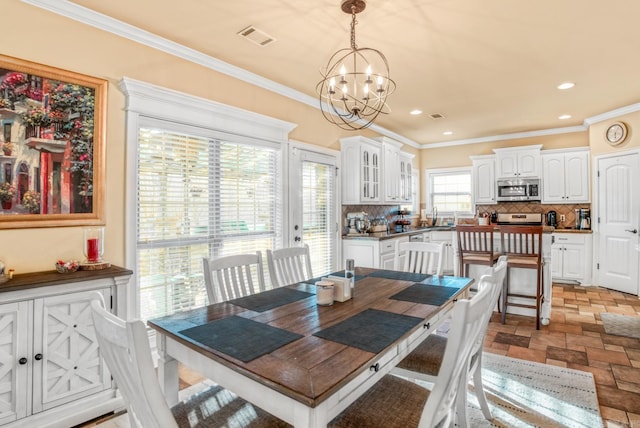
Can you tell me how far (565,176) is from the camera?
5941 millimetres

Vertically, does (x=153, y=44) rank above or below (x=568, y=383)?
above

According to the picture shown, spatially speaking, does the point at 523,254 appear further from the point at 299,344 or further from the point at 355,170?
the point at 299,344

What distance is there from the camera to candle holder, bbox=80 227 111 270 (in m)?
2.23

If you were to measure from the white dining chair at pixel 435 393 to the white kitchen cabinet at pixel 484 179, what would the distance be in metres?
5.65

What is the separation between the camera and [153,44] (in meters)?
2.73

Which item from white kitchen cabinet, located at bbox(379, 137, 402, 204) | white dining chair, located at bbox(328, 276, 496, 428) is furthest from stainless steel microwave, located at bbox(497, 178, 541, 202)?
white dining chair, located at bbox(328, 276, 496, 428)

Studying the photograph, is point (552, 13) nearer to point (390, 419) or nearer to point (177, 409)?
point (390, 419)

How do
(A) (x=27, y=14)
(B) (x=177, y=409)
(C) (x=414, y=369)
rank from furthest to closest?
(A) (x=27, y=14), (C) (x=414, y=369), (B) (x=177, y=409)

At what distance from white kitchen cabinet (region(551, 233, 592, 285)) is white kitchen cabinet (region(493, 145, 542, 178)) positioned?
1.24 m

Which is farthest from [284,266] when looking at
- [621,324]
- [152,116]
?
[621,324]

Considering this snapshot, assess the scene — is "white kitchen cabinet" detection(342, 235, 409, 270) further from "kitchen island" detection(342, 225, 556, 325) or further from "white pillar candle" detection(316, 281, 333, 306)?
"white pillar candle" detection(316, 281, 333, 306)

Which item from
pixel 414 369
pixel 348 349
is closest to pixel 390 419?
pixel 348 349

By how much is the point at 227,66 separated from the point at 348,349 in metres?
2.95

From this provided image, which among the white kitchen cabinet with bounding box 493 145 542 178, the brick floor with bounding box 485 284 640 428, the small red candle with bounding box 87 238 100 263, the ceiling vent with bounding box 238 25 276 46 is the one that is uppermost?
the ceiling vent with bounding box 238 25 276 46
